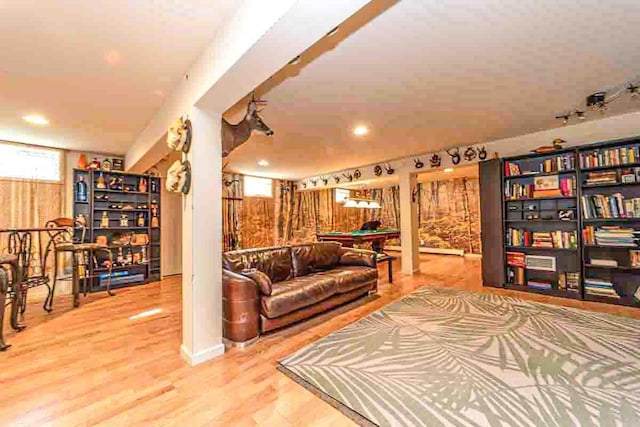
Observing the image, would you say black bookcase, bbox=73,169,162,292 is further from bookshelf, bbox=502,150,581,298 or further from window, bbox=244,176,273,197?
bookshelf, bbox=502,150,581,298

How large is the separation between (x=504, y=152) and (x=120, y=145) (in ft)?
22.1

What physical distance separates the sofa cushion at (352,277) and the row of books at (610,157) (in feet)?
11.3

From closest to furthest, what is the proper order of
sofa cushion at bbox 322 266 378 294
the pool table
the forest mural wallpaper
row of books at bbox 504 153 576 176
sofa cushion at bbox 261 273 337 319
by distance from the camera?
sofa cushion at bbox 261 273 337 319
sofa cushion at bbox 322 266 378 294
row of books at bbox 504 153 576 176
the pool table
the forest mural wallpaper

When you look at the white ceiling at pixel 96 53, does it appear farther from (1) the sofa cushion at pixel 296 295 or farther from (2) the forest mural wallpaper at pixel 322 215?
(2) the forest mural wallpaper at pixel 322 215

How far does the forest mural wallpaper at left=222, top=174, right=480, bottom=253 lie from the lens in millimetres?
7383

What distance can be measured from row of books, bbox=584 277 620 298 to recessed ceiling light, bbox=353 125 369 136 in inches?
152

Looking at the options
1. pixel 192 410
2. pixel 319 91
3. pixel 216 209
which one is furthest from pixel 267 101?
pixel 192 410

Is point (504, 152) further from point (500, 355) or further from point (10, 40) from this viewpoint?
point (10, 40)

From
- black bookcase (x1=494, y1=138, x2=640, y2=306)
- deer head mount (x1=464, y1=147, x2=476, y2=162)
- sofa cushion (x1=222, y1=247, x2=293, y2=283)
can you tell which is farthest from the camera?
deer head mount (x1=464, y1=147, x2=476, y2=162)

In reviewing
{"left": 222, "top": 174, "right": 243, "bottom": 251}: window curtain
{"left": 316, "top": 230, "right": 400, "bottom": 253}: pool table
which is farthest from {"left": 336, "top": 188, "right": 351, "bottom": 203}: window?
{"left": 222, "top": 174, "right": 243, "bottom": 251}: window curtain

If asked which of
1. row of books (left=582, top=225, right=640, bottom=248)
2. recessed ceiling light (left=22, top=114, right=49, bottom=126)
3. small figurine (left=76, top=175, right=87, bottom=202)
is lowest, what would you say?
row of books (left=582, top=225, right=640, bottom=248)

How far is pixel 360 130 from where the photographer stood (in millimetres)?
4137

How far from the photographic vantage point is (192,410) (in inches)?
68.6

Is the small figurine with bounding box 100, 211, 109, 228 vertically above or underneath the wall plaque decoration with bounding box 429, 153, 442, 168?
underneath
